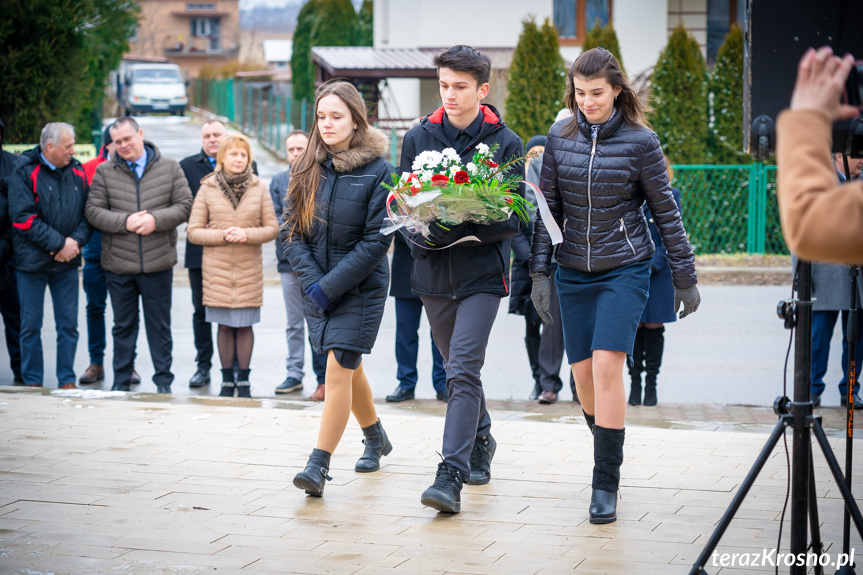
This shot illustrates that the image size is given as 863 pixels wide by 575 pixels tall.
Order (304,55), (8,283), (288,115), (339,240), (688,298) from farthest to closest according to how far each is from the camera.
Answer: (304,55), (288,115), (8,283), (339,240), (688,298)

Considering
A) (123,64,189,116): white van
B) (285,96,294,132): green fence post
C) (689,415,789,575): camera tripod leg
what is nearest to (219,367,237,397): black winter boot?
(689,415,789,575): camera tripod leg

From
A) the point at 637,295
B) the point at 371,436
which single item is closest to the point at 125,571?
the point at 371,436

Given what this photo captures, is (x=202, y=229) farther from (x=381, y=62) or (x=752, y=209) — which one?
(x=381, y=62)

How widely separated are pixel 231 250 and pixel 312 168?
3181mm

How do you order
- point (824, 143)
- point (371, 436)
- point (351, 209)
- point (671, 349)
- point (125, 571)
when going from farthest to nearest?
point (671, 349) → point (371, 436) → point (351, 209) → point (125, 571) → point (824, 143)

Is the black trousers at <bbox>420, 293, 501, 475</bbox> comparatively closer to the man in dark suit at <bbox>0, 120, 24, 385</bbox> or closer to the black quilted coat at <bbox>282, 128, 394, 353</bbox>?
the black quilted coat at <bbox>282, 128, 394, 353</bbox>

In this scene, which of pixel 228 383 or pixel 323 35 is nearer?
pixel 228 383

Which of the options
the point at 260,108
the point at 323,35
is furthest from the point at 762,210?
the point at 323,35

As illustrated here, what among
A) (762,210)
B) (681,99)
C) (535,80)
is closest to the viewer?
(762,210)

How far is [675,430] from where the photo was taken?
640cm

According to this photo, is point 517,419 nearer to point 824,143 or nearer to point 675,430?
point 675,430

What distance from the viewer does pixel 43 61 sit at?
45.4 feet

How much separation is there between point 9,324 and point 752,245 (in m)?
12.3

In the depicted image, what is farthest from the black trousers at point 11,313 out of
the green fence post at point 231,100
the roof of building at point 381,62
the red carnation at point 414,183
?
the green fence post at point 231,100
